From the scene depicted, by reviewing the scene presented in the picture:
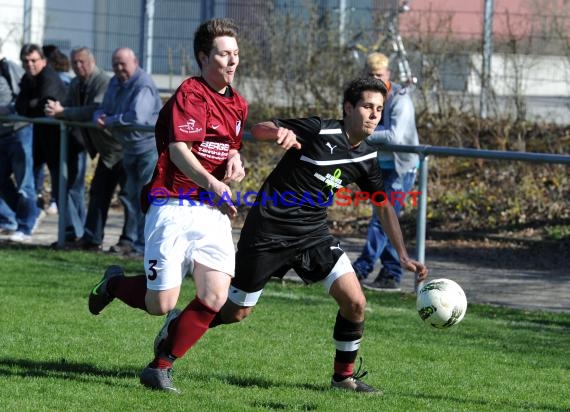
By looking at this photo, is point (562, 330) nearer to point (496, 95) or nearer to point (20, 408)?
point (20, 408)

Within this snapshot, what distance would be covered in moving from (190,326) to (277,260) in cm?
68

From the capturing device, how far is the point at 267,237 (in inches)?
271

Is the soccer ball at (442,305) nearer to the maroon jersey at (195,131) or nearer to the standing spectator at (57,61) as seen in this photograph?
the maroon jersey at (195,131)

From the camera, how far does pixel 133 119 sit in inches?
485

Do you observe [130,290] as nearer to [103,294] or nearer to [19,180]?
[103,294]

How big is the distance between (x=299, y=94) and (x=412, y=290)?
7245 mm

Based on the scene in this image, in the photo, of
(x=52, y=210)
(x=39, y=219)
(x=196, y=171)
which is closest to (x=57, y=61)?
(x=52, y=210)

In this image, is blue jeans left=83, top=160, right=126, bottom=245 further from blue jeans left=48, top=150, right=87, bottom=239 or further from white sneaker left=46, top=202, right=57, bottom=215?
white sneaker left=46, top=202, right=57, bottom=215

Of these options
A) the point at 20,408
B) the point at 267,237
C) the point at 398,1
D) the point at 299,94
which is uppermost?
the point at 398,1

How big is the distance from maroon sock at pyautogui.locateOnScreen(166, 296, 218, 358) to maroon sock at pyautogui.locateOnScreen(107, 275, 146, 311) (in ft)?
1.15

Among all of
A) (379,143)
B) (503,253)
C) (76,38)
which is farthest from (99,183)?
(76,38)

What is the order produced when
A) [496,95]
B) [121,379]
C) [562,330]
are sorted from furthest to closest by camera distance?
[496,95], [562,330], [121,379]

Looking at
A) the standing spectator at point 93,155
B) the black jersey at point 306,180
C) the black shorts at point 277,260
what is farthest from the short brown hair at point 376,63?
the black shorts at point 277,260

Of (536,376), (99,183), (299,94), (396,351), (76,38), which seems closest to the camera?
(536,376)
